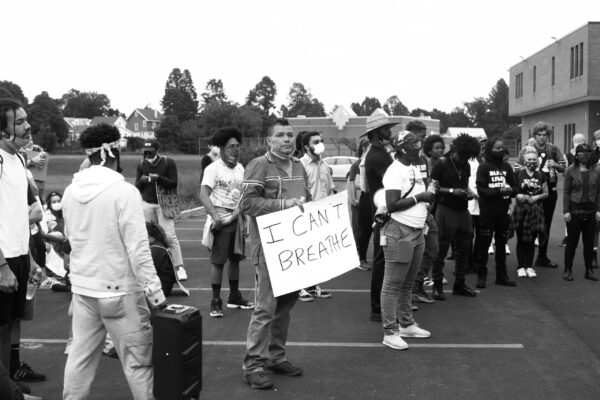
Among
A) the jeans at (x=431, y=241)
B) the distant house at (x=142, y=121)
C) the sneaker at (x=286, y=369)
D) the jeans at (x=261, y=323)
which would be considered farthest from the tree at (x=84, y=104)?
the jeans at (x=261, y=323)

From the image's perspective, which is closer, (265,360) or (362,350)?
(265,360)

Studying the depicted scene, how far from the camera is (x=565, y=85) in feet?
145

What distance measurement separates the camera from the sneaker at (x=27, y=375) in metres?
5.28

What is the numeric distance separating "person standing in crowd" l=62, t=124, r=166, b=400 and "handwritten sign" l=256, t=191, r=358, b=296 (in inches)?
48.4

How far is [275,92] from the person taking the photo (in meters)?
155

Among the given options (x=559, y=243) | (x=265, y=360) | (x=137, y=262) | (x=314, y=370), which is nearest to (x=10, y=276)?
(x=137, y=262)

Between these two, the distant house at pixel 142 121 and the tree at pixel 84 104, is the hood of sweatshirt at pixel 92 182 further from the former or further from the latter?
the tree at pixel 84 104

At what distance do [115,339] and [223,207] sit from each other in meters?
3.43

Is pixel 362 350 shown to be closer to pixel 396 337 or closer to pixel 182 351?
pixel 396 337

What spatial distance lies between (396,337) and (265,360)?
4.73ft

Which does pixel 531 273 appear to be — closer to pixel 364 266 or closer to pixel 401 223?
pixel 364 266

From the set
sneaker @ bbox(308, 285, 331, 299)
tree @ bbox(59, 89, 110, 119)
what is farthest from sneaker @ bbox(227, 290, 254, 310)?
tree @ bbox(59, 89, 110, 119)

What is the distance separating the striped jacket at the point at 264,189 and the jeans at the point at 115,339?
1281 millimetres

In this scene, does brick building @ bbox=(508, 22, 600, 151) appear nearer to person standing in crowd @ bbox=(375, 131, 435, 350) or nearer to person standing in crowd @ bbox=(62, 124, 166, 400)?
person standing in crowd @ bbox=(375, 131, 435, 350)
